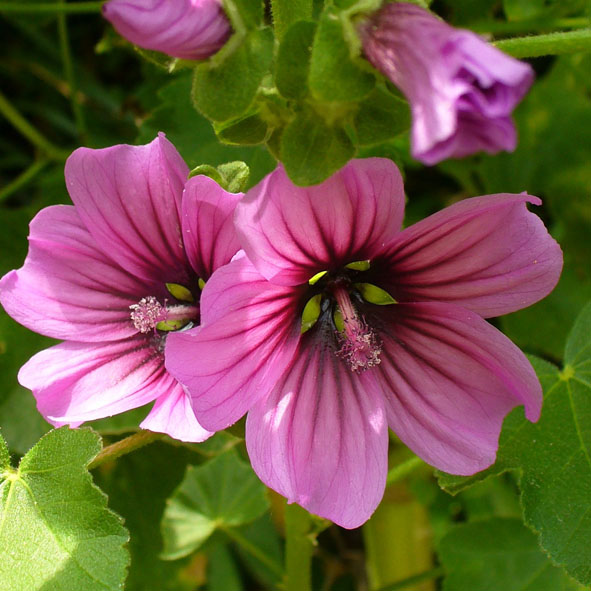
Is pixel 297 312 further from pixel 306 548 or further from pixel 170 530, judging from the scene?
pixel 170 530

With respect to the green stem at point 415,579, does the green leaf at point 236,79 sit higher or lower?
higher

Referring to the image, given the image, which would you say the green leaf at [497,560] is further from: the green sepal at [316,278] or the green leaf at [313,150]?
the green leaf at [313,150]

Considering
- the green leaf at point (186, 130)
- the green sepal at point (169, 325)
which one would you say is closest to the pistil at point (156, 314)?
the green sepal at point (169, 325)

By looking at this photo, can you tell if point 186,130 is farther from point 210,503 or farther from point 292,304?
point 210,503

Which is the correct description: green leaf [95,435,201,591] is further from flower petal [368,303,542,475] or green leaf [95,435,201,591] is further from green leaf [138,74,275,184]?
flower petal [368,303,542,475]

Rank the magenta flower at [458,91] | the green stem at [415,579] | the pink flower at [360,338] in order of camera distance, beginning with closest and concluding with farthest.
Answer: the magenta flower at [458,91]
the pink flower at [360,338]
the green stem at [415,579]

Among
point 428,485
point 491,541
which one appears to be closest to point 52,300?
point 491,541

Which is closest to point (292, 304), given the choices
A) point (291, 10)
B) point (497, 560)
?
point (291, 10)
